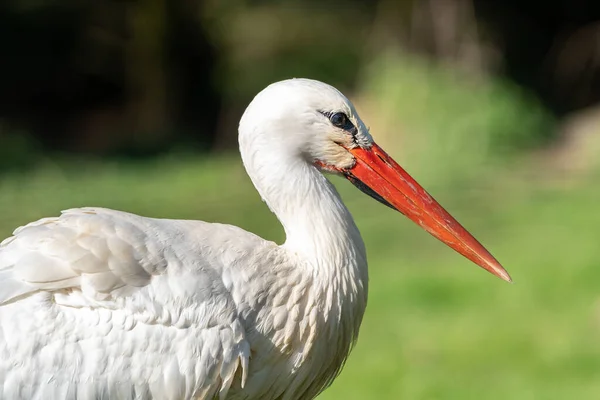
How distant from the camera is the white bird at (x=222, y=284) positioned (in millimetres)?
3697

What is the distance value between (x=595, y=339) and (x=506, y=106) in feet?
21.5

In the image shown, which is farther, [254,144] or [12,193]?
[12,193]

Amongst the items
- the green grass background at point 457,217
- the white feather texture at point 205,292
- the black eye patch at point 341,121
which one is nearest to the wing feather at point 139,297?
the white feather texture at point 205,292

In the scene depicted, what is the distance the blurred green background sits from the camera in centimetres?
765

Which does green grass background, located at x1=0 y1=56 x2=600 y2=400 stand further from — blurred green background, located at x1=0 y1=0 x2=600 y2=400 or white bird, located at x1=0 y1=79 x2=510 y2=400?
white bird, located at x1=0 y1=79 x2=510 y2=400

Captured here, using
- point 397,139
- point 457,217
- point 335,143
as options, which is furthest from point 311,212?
point 397,139

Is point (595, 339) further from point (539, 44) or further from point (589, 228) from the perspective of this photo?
point (539, 44)

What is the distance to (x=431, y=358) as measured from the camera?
7344 millimetres

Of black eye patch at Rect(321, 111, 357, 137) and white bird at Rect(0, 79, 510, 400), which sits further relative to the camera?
black eye patch at Rect(321, 111, 357, 137)

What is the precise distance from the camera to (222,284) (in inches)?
151

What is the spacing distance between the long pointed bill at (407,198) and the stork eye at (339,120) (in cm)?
14

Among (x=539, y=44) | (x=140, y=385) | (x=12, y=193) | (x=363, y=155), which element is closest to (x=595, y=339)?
(x=363, y=155)

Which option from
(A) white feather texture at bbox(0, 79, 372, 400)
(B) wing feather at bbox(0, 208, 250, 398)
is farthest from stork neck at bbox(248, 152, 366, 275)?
(B) wing feather at bbox(0, 208, 250, 398)

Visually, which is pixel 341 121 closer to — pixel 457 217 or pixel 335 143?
pixel 335 143
